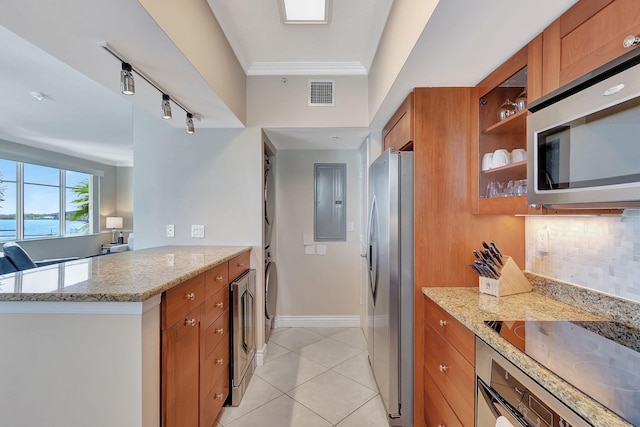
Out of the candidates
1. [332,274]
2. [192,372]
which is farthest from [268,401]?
[332,274]

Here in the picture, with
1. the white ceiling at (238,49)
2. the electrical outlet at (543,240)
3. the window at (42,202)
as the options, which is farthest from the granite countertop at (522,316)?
the window at (42,202)

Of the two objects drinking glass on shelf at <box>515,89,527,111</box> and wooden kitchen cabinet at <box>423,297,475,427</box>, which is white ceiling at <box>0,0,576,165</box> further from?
wooden kitchen cabinet at <box>423,297,475,427</box>

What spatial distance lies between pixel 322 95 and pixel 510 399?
7.85 ft

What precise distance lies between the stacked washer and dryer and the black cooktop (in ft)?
6.90

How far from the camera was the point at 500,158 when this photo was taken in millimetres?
1520

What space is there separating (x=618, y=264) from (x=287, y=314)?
9.67ft

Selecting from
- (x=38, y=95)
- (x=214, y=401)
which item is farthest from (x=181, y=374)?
(x=38, y=95)

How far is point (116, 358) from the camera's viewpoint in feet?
3.43

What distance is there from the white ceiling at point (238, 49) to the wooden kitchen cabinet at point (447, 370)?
1.28 meters

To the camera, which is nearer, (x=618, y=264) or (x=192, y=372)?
(x=618, y=264)

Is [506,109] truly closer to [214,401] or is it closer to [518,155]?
[518,155]

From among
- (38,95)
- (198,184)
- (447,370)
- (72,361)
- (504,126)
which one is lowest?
(447,370)

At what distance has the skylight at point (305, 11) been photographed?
5.69 feet

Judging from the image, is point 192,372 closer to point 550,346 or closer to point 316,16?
point 550,346
